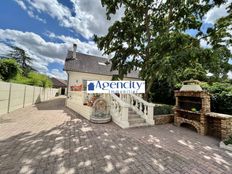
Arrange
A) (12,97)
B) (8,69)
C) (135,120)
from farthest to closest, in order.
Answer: (12,97) < (8,69) < (135,120)

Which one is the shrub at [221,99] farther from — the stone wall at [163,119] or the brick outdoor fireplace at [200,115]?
the stone wall at [163,119]

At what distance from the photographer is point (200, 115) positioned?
5.57 metres

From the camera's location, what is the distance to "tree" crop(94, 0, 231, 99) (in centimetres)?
625

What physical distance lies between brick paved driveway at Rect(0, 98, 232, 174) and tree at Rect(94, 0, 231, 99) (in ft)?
10.7

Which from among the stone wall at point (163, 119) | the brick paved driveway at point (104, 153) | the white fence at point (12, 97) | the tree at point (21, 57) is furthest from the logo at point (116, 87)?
the tree at point (21, 57)

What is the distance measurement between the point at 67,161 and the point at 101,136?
5.89ft

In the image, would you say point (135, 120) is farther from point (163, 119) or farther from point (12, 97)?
point (12, 97)

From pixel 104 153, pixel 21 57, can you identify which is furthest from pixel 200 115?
pixel 21 57

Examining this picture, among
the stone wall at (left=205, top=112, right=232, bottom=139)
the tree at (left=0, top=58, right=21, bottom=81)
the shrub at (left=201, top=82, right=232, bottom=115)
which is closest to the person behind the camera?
the stone wall at (left=205, top=112, right=232, bottom=139)

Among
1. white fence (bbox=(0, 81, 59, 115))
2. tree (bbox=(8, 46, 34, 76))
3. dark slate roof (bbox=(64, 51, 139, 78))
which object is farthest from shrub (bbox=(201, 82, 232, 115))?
tree (bbox=(8, 46, 34, 76))

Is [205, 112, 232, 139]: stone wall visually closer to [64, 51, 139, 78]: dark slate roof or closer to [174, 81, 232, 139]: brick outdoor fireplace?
[174, 81, 232, 139]: brick outdoor fireplace

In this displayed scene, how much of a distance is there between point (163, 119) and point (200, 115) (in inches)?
71.5

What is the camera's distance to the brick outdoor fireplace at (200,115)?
4.83 m

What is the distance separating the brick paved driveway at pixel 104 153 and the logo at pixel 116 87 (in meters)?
3.63
